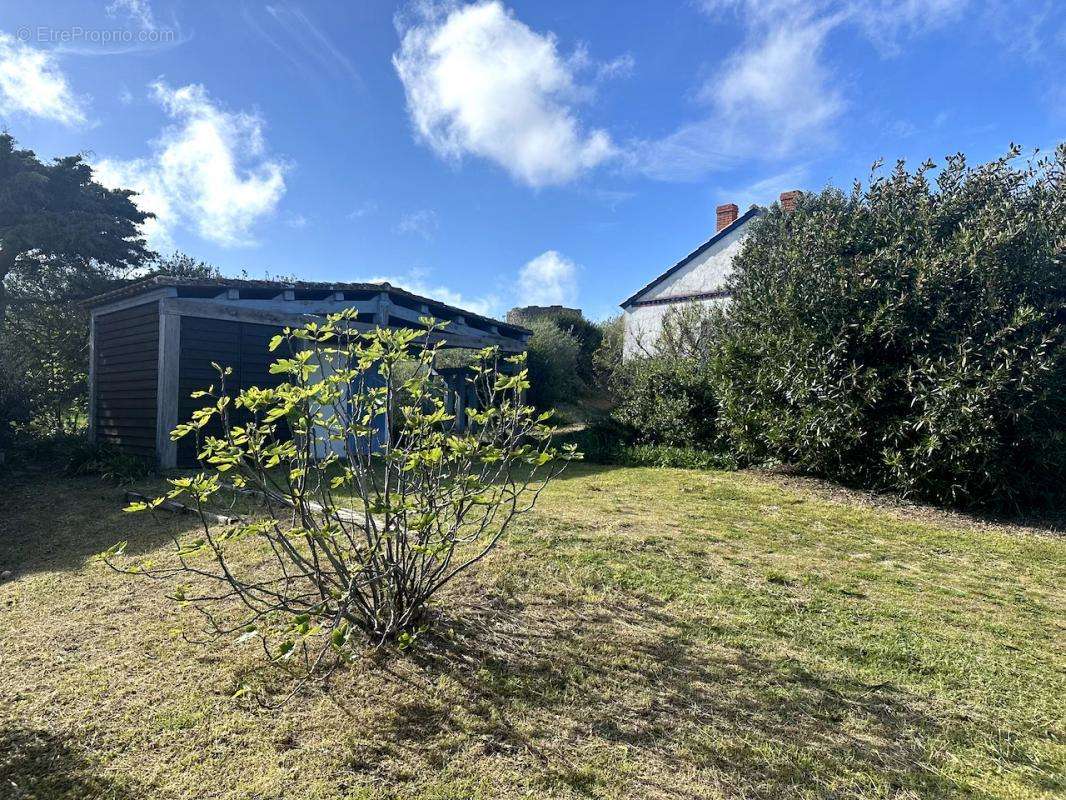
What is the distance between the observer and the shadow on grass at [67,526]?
505 centimetres

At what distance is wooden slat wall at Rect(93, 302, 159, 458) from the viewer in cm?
920

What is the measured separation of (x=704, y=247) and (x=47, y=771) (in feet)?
50.7

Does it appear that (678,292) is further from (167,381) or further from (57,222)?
(57,222)

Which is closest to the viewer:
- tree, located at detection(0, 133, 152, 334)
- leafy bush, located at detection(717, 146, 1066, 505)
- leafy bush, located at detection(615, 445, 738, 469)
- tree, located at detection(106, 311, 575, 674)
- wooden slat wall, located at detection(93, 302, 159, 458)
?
tree, located at detection(106, 311, 575, 674)

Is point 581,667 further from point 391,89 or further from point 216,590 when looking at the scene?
point 391,89

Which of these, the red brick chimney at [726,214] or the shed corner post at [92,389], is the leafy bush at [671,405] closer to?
the red brick chimney at [726,214]

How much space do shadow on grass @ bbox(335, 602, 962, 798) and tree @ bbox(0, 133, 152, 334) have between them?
15.2m

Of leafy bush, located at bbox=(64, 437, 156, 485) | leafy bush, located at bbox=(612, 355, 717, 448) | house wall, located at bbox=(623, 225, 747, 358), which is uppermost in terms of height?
house wall, located at bbox=(623, 225, 747, 358)

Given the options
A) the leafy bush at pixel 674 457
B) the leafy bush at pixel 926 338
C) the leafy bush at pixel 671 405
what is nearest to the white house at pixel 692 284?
the leafy bush at pixel 671 405

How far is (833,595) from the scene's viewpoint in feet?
12.5

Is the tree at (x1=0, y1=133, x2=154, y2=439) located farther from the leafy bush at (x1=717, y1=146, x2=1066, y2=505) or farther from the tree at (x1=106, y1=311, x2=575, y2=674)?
the leafy bush at (x1=717, y1=146, x2=1066, y2=505)

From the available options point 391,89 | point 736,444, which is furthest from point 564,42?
point 736,444

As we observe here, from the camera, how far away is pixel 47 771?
2.12 meters

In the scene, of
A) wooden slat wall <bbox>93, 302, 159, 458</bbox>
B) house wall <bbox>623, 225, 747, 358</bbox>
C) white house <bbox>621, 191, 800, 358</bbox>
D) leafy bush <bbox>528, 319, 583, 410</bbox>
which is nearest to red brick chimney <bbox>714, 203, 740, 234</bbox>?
white house <bbox>621, 191, 800, 358</bbox>
